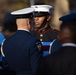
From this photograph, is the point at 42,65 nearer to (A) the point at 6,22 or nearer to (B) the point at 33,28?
(B) the point at 33,28

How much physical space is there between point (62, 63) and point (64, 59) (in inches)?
1.3

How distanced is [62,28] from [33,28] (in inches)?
85.8

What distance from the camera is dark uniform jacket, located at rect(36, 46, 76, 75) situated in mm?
3418

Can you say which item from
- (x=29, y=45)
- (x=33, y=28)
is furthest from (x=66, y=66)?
(x=33, y=28)

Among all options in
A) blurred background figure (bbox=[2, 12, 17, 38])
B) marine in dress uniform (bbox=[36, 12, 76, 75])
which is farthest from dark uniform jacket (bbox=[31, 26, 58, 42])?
marine in dress uniform (bbox=[36, 12, 76, 75])

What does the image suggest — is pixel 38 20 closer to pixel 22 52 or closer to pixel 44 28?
pixel 44 28

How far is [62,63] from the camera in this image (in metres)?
3.43

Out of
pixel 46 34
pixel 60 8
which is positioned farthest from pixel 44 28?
pixel 60 8

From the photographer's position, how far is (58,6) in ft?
35.5

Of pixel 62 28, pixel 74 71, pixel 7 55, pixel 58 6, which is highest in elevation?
pixel 62 28

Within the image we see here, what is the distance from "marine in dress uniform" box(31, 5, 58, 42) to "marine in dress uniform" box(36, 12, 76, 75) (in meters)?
1.90

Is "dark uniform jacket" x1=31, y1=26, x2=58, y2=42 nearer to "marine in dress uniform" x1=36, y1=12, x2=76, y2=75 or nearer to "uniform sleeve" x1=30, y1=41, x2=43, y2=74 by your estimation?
"uniform sleeve" x1=30, y1=41, x2=43, y2=74

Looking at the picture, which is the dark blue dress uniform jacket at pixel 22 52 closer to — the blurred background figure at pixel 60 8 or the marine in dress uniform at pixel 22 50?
the marine in dress uniform at pixel 22 50

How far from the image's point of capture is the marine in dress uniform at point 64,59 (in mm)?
3422
